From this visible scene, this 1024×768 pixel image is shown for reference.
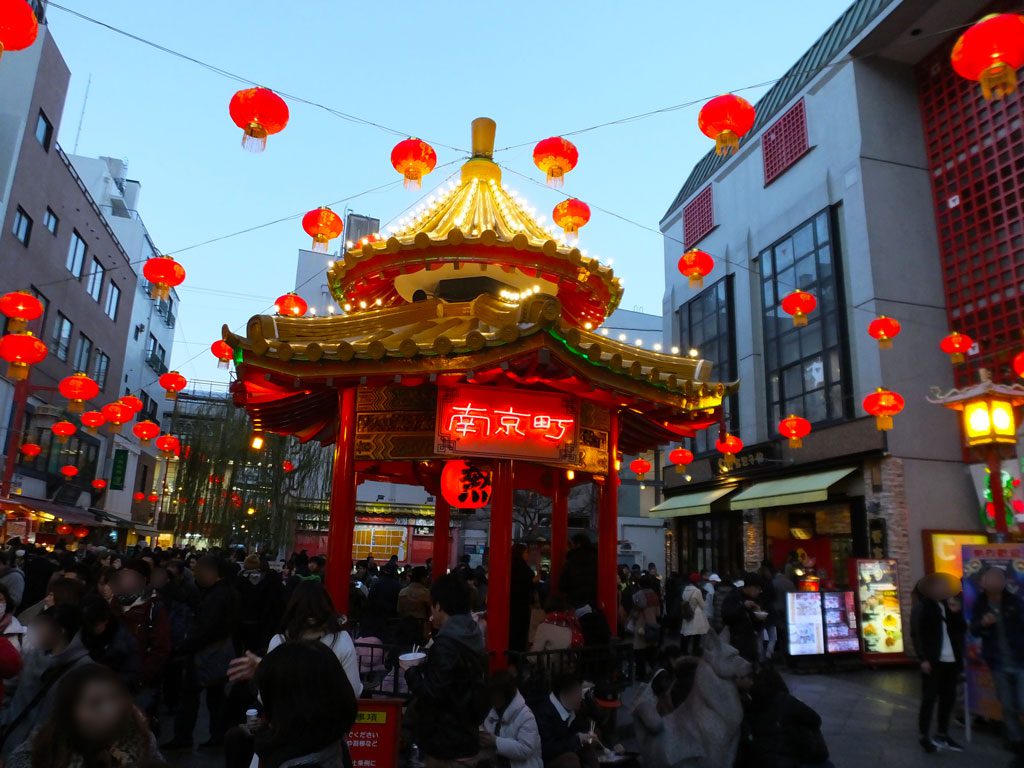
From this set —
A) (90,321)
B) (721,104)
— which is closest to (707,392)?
(721,104)

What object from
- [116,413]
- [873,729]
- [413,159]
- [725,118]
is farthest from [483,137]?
[116,413]

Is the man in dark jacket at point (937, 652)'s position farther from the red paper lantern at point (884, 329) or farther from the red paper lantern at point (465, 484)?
the red paper lantern at point (884, 329)

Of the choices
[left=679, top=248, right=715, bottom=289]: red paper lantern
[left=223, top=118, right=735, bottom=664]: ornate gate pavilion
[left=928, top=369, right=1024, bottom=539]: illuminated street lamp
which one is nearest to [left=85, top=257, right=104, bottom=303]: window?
[left=223, top=118, right=735, bottom=664]: ornate gate pavilion

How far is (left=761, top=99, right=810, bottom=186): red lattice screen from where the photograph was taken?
2153 cm

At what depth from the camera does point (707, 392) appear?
28.1 ft

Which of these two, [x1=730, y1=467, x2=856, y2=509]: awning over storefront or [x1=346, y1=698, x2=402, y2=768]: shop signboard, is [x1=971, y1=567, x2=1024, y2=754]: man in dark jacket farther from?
[x1=730, y1=467, x2=856, y2=509]: awning over storefront

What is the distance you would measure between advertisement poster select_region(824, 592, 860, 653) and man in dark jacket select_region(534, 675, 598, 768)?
9.96 meters

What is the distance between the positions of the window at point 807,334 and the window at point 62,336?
968 inches

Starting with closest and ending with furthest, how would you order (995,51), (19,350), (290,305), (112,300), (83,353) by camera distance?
(995,51) → (290,305) → (19,350) → (83,353) → (112,300)

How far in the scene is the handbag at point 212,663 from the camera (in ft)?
21.1

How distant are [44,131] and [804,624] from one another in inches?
1031

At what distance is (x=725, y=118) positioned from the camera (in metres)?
8.30

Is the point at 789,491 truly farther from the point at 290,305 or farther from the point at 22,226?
the point at 22,226

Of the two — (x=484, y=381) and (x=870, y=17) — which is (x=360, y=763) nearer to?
(x=484, y=381)
